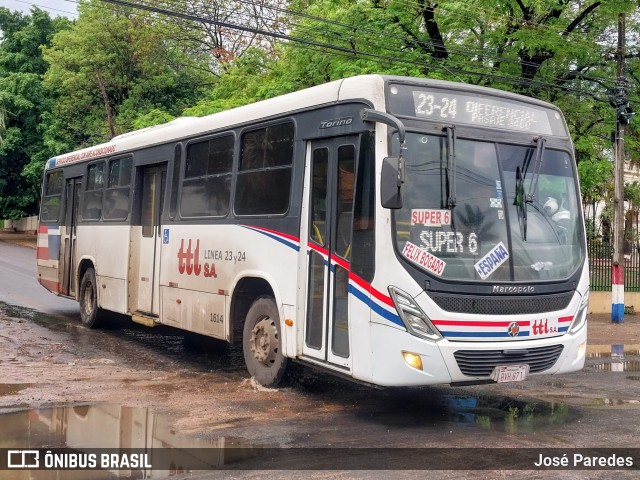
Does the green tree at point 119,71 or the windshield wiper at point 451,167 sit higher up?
the green tree at point 119,71

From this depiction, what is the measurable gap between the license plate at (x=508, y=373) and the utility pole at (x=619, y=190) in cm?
1216

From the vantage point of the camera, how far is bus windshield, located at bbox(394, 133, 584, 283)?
7.51 m

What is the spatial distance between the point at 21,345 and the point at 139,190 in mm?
3015

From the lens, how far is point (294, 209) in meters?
8.80

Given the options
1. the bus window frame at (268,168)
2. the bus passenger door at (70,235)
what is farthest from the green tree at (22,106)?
the bus window frame at (268,168)

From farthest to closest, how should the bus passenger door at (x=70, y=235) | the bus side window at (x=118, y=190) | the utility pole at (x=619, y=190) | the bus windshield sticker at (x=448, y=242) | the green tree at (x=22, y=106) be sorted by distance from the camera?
the green tree at (x=22, y=106) < the utility pole at (x=619, y=190) < the bus passenger door at (x=70, y=235) < the bus side window at (x=118, y=190) < the bus windshield sticker at (x=448, y=242)

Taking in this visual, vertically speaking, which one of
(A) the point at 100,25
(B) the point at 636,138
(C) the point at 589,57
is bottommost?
(B) the point at 636,138

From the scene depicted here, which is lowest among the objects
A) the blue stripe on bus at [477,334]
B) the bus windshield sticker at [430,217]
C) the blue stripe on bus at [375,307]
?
the blue stripe on bus at [477,334]

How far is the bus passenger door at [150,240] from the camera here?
39.1 ft

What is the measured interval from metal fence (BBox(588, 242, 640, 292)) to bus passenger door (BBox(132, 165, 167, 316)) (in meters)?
12.1

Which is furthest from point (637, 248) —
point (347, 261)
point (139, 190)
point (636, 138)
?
point (347, 261)

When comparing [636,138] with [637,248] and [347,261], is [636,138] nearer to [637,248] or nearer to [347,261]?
[637,248]

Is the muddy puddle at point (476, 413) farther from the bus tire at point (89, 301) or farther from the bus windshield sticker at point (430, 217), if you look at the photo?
the bus tire at point (89, 301)

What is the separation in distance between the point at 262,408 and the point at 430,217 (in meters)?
2.72
